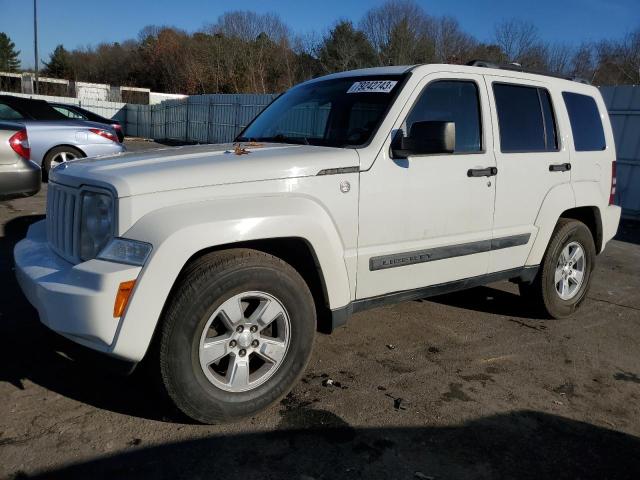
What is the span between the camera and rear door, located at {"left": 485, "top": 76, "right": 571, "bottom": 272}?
4.00 m

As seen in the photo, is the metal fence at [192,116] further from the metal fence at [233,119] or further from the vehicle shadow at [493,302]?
the vehicle shadow at [493,302]

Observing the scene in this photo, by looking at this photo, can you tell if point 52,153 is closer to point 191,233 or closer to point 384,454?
point 191,233

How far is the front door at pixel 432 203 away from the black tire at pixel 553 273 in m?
0.83

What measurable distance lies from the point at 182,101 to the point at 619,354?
87.4 ft

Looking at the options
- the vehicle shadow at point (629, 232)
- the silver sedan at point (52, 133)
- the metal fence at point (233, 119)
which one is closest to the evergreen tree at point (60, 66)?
the metal fence at point (233, 119)

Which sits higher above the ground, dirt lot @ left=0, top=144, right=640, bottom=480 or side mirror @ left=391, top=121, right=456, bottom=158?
side mirror @ left=391, top=121, right=456, bottom=158

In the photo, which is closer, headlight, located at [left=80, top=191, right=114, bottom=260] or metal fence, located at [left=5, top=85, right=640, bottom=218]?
headlight, located at [left=80, top=191, right=114, bottom=260]

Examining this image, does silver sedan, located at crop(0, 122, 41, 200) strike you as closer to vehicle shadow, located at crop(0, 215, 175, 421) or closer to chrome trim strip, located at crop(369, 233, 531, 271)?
vehicle shadow, located at crop(0, 215, 175, 421)

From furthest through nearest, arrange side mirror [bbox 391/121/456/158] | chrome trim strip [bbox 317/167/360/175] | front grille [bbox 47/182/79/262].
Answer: side mirror [bbox 391/121/456/158] < chrome trim strip [bbox 317/167/360/175] < front grille [bbox 47/182/79/262]

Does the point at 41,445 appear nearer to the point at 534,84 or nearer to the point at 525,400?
the point at 525,400

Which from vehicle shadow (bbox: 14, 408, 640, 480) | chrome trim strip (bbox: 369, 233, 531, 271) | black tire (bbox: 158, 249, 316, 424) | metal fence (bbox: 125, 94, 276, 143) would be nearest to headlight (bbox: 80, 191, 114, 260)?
black tire (bbox: 158, 249, 316, 424)

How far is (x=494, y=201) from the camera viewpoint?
3.94 metres

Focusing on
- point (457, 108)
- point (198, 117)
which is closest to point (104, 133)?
point (457, 108)

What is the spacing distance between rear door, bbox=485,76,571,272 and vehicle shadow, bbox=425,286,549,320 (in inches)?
29.4
